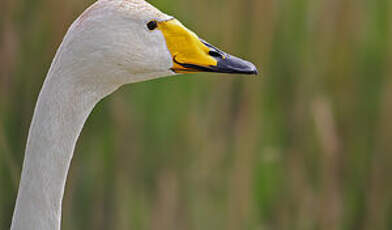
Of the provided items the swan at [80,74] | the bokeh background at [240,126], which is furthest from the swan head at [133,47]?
the bokeh background at [240,126]

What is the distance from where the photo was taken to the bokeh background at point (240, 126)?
171 centimetres

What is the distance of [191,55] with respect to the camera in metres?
1.13

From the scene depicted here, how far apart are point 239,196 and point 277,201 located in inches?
4.8

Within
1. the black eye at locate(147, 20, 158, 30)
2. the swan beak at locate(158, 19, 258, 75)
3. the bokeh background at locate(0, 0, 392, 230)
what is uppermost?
the black eye at locate(147, 20, 158, 30)

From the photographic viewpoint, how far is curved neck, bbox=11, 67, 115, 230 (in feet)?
3.42

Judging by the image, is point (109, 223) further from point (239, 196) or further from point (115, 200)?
point (239, 196)

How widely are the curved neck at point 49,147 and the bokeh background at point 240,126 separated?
2.04 feet

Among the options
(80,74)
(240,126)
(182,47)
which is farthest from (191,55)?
(240,126)

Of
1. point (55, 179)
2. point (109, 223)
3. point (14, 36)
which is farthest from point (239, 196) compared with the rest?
point (55, 179)

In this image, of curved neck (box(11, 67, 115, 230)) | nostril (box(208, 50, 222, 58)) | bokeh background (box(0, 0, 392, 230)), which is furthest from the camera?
bokeh background (box(0, 0, 392, 230))

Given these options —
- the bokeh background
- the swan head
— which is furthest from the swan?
the bokeh background

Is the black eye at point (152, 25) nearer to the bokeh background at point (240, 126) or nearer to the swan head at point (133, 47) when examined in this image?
the swan head at point (133, 47)

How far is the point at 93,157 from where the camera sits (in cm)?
179

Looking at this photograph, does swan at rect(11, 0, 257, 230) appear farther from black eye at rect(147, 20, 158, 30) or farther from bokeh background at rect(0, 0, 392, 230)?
bokeh background at rect(0, 0, 392, 230)
